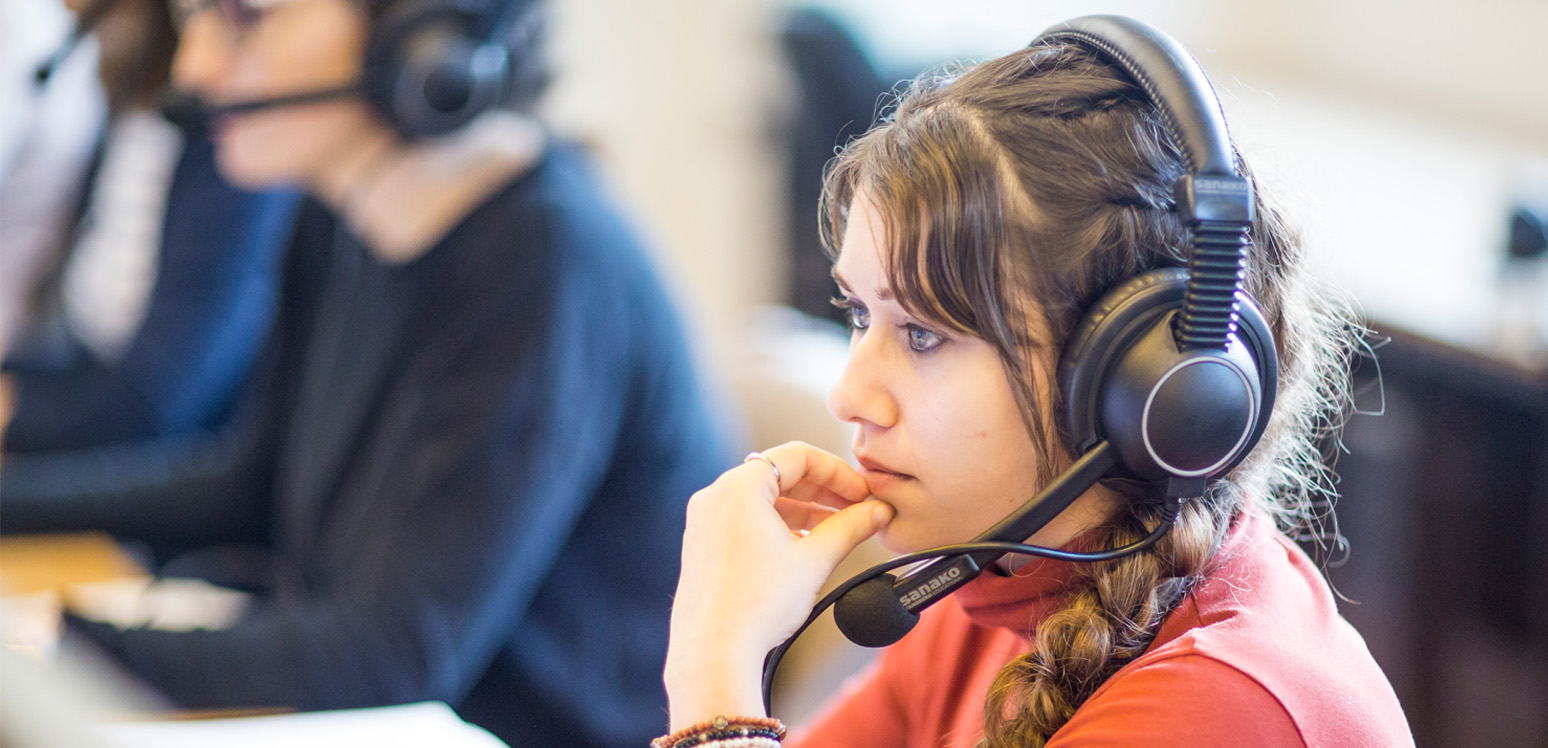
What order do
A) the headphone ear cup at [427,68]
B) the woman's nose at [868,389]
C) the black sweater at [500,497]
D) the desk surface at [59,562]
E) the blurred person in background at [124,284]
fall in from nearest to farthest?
the woman's nose at [868,389] → the black sweater at [500,497] → the headphone ear cup at [427,68] → the desk surface at [59,562] → the blurred person in background at [124,284]

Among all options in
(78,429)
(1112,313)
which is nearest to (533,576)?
(1112,313)

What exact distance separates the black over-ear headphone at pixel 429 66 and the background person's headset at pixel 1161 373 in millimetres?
678

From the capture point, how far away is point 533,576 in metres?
1.01

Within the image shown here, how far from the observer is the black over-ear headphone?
44.2 inches

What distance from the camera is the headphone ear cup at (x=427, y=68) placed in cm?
112

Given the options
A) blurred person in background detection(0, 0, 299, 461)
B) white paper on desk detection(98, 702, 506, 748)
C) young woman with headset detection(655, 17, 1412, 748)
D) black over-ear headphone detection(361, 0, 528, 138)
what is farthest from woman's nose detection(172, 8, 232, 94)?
young woman with headset detection(655, 17, 1412, 748)

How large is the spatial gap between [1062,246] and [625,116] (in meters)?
2.12

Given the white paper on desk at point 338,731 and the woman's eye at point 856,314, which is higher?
the woman's eye at point 856,314

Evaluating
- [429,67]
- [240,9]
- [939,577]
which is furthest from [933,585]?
[240,9]

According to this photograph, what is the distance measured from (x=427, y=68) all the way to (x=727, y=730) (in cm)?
75

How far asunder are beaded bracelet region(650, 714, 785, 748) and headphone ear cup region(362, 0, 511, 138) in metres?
0.73

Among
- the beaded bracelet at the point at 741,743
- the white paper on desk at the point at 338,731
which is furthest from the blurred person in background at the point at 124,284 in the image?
the beaded bracelet at the point at 741,743

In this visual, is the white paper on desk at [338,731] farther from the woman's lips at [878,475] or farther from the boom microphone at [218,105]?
the boom microphone at [218,105]

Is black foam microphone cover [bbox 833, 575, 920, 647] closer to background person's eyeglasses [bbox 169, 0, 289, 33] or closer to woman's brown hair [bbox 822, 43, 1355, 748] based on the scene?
woman's brown hair [bbox 822, 43, 1355, 748]
